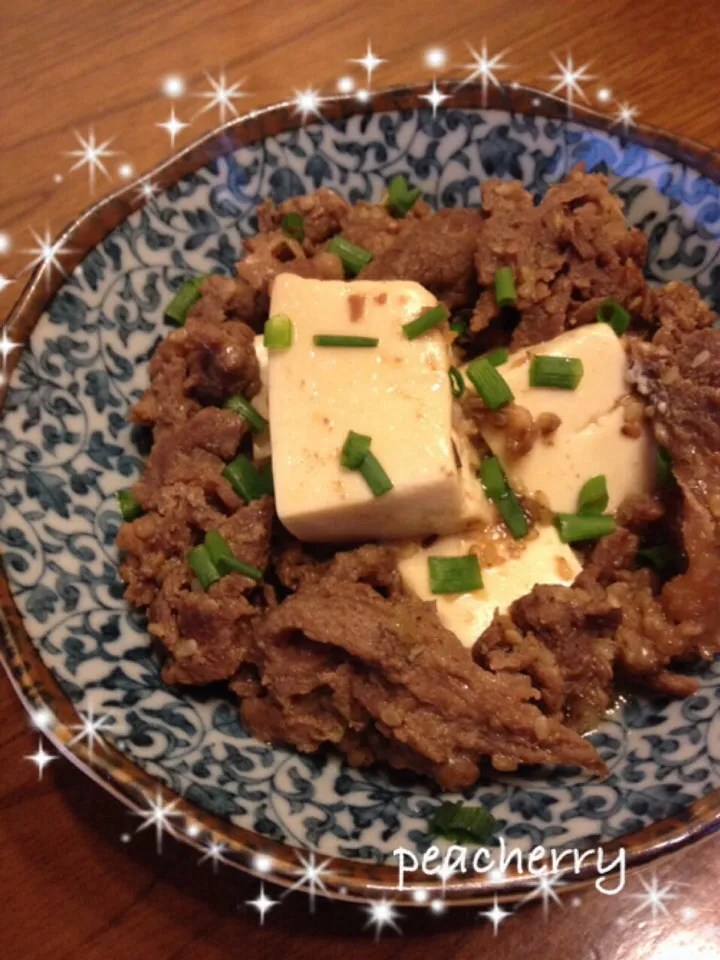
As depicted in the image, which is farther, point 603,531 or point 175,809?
point 603,531

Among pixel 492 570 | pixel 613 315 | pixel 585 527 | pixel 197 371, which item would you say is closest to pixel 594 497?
pixel 585 527

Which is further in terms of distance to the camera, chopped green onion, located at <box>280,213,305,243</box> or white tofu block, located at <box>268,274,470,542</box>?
chopped green onion, located at <box>280,213,305,243</box>

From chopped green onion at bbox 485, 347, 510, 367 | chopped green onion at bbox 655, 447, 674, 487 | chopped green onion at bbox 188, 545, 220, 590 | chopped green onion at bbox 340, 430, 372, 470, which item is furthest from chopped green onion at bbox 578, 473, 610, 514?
chopped green onion at bbox 188, 545, 220, 590

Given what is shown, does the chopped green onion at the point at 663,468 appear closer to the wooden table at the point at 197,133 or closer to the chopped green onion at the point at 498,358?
the chopped green onion at the point at 498,358

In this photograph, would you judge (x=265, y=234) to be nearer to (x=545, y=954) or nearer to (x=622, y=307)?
(x=622, y=307)

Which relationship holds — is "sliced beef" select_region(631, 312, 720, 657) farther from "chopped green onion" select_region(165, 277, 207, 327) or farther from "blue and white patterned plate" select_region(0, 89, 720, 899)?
"chopped green onion" select_region(165, 277, 207, 327)

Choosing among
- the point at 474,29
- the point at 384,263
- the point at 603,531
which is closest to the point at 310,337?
the point at 384,263

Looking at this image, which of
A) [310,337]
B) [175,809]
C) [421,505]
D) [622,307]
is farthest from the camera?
[622,307]
